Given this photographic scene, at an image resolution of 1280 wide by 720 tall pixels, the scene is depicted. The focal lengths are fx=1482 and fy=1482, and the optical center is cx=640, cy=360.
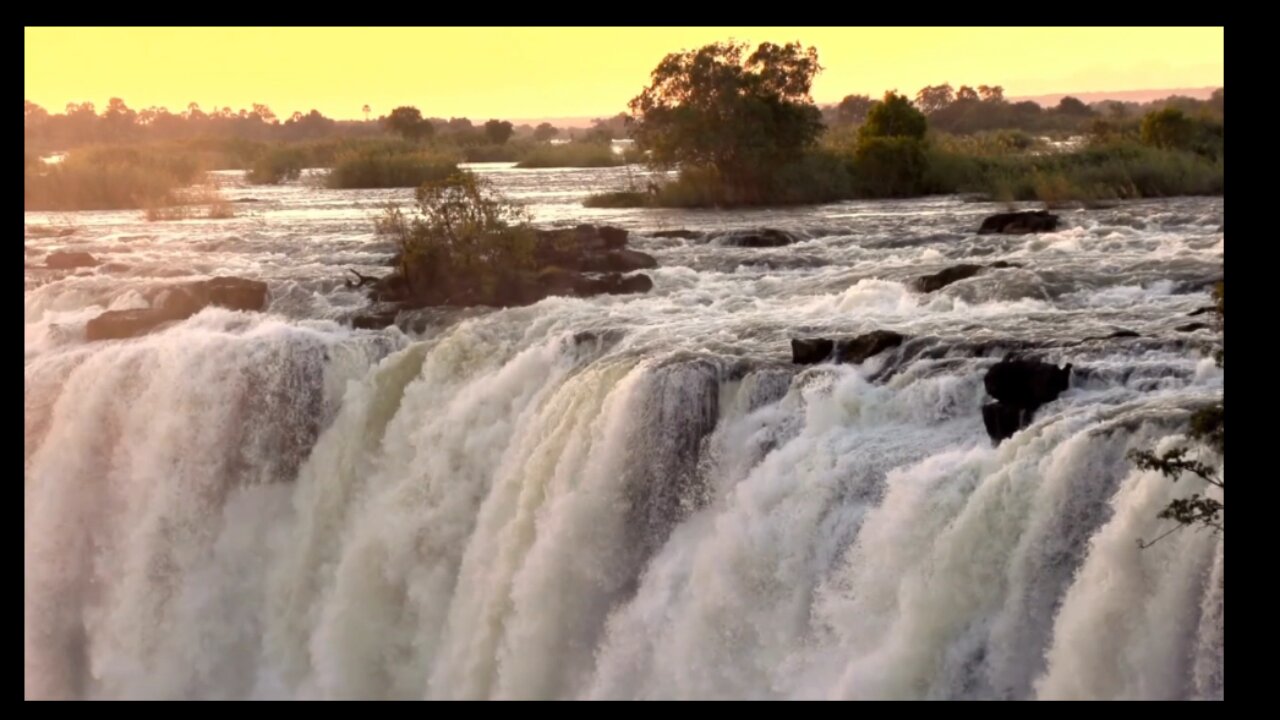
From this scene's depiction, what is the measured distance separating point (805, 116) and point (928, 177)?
404cm

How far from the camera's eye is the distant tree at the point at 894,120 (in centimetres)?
4753

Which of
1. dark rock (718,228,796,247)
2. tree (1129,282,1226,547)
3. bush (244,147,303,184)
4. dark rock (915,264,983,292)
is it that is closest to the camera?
tree (1129,282,1226,547)

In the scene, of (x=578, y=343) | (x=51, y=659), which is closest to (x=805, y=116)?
(x=578, y=343)

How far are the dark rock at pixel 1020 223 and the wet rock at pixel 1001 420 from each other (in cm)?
1498

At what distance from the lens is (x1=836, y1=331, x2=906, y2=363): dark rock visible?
1686cm

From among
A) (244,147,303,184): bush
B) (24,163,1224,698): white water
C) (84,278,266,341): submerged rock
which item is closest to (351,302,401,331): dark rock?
(24,163,1224,698): white water

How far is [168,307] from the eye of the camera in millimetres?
23703

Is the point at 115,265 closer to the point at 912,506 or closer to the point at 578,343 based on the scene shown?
the point at 578,343

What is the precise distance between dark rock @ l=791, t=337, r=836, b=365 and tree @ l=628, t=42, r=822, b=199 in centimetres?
2530

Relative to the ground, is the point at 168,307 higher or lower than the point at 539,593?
higher

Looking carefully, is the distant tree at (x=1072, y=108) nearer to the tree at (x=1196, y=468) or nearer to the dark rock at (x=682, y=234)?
the dark rock at (x=682, y=234)

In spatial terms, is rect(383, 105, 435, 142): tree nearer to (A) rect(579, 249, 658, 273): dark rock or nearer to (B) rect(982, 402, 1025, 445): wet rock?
(A) rect(579, 249, 658, 273): dark rock

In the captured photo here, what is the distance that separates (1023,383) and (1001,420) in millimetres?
583

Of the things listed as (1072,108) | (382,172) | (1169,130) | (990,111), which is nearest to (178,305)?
(382,172)
